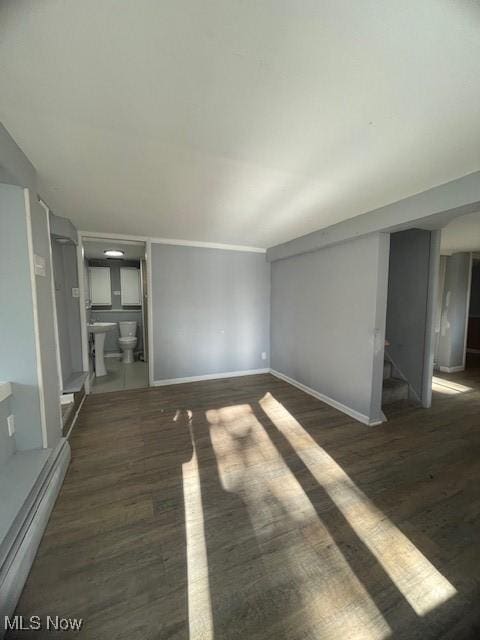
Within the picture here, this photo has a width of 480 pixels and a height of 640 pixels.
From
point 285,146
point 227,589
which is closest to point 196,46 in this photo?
point 285,146

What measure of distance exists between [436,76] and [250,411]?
299 cm

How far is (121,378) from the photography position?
430 cm

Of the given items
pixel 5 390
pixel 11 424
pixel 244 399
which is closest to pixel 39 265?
pixel 5 390

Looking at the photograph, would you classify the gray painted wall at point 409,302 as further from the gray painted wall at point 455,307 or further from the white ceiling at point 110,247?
the white ceiling at point 110,247

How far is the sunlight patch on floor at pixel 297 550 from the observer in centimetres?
102

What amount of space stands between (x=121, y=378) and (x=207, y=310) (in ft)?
6.50

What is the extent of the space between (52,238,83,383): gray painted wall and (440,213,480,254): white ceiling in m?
4.93

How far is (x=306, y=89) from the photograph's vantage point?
107cm

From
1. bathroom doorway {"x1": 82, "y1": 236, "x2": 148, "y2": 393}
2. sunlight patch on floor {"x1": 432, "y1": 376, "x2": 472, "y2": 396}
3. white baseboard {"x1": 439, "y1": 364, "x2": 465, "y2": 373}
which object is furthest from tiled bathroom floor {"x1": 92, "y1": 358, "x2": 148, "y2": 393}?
white baseboard {"x1": 439, "y1": 364, "x2": 465, "y2": 373}

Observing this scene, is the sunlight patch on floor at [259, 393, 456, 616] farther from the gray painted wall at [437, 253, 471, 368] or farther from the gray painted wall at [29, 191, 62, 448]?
the gray painted wall at [437, 253, 471, 368]

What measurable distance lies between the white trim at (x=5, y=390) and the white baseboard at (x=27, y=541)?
0.54 meters

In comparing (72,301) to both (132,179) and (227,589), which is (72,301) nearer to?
(132,179)
